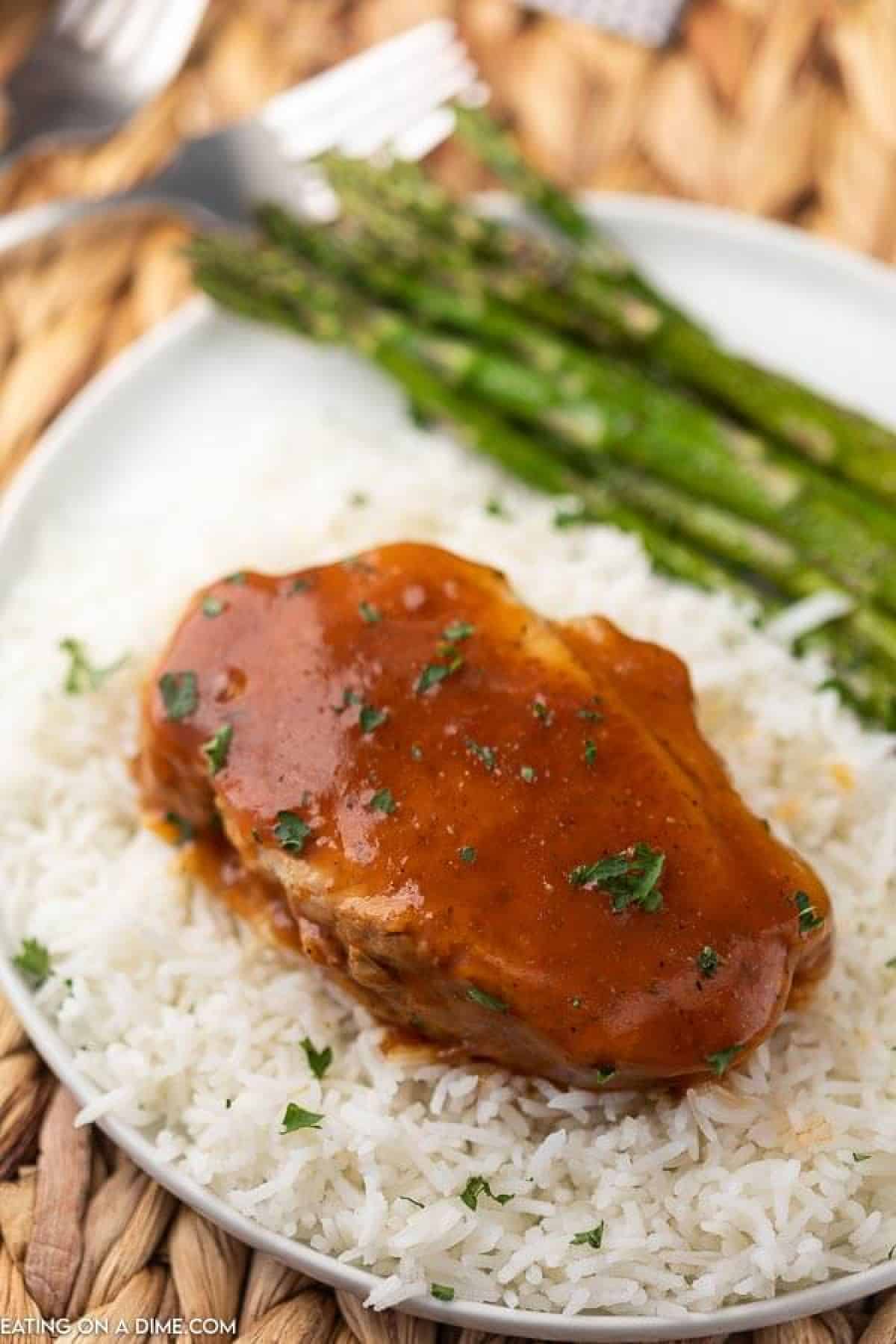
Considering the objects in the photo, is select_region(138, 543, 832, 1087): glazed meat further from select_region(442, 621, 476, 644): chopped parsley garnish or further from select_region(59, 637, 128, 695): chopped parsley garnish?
select_region(59, 637, 128, 695): chopped parsley garnish

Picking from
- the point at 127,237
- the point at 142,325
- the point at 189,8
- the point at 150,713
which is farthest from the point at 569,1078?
the point at 189,8

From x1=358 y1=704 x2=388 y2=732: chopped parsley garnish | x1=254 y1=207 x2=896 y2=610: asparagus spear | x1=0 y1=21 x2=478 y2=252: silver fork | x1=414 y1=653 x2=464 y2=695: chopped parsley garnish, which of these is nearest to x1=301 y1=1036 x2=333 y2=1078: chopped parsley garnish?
x1=358 y1=704 x2=388 y2=732: chopped parsley garnish

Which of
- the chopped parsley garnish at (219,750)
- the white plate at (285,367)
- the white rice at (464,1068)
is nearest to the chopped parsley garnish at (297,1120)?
the white rice at (464,1068)

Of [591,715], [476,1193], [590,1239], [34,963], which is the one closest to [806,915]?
[591,715]

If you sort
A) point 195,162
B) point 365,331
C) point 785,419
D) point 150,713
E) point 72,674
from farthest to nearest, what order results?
point 195,162
point 365,331
point 785,419
point 72,674
point 150,713

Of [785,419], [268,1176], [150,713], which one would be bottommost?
[785,419]

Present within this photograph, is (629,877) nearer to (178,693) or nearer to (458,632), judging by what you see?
(458,632)

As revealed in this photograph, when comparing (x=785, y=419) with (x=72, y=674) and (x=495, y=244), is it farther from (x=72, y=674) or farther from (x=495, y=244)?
(x=72, y=674)
